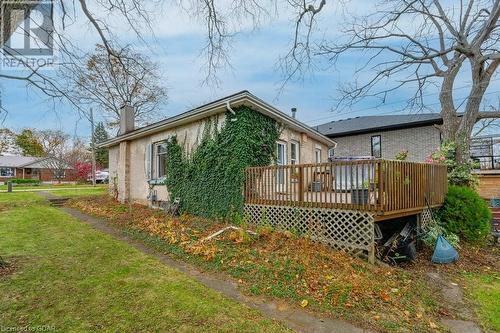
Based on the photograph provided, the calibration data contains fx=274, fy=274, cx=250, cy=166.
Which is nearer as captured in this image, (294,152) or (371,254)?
(371,254)

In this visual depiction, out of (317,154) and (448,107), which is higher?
(448,107)

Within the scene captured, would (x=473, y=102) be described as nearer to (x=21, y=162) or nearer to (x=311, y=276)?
(x=311, y=276)

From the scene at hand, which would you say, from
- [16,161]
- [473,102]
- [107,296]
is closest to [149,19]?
[107,296]

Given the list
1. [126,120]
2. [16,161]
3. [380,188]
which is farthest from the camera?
[16,161]

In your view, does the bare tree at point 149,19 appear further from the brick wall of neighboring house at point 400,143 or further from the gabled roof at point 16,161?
the gabled roof at point 16,161

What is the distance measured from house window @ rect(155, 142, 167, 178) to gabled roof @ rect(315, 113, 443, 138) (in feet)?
42.5

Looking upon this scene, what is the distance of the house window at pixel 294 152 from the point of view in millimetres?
10961

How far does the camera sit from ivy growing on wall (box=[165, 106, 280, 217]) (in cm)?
816

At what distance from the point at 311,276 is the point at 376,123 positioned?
16910mm

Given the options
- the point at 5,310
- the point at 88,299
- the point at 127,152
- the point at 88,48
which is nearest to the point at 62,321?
the point at 88,299

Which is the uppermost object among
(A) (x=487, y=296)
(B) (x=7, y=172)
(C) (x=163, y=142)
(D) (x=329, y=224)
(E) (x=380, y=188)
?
(C) (x=163, y=142)

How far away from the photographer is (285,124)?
9.96m

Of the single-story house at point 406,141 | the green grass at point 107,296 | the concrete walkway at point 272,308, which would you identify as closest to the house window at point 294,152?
the concrete walkway at point 272,308

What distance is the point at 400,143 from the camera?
56.5 ft
